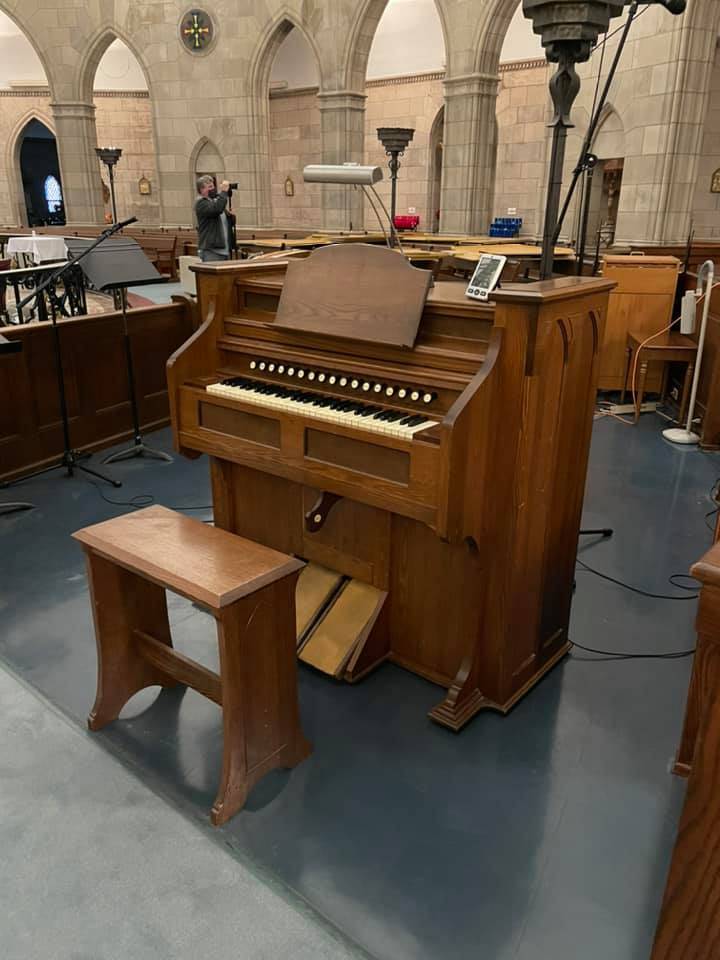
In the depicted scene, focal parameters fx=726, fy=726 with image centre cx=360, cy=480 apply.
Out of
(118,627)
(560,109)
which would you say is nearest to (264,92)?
(560,109)

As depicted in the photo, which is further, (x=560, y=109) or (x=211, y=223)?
(x=211, y=223)

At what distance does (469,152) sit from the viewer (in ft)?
38.3

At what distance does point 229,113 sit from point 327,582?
14.4 meters

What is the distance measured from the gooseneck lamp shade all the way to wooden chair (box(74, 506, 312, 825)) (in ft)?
4.74

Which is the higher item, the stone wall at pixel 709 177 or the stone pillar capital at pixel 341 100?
the stone pillar capital at pixel 341 100

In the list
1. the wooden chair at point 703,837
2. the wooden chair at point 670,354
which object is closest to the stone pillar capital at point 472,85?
the wooden chair at point 670,354

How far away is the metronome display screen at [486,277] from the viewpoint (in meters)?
2.26

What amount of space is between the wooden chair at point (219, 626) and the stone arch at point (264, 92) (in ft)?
42.6

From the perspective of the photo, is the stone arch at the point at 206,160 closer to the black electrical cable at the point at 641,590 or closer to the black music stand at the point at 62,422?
the black music stand at the point at 62,422

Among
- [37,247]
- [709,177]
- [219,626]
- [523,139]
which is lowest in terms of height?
[219,626]

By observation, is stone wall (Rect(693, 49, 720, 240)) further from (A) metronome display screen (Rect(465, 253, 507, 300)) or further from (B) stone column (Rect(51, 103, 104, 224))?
(B) stone column (Rect(51, 103, 104, 224))

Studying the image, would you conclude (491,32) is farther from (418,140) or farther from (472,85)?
(418,140)

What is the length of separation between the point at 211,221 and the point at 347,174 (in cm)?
474

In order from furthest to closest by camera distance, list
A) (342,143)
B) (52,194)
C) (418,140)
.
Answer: (52,194), (418,140), (342,143)
